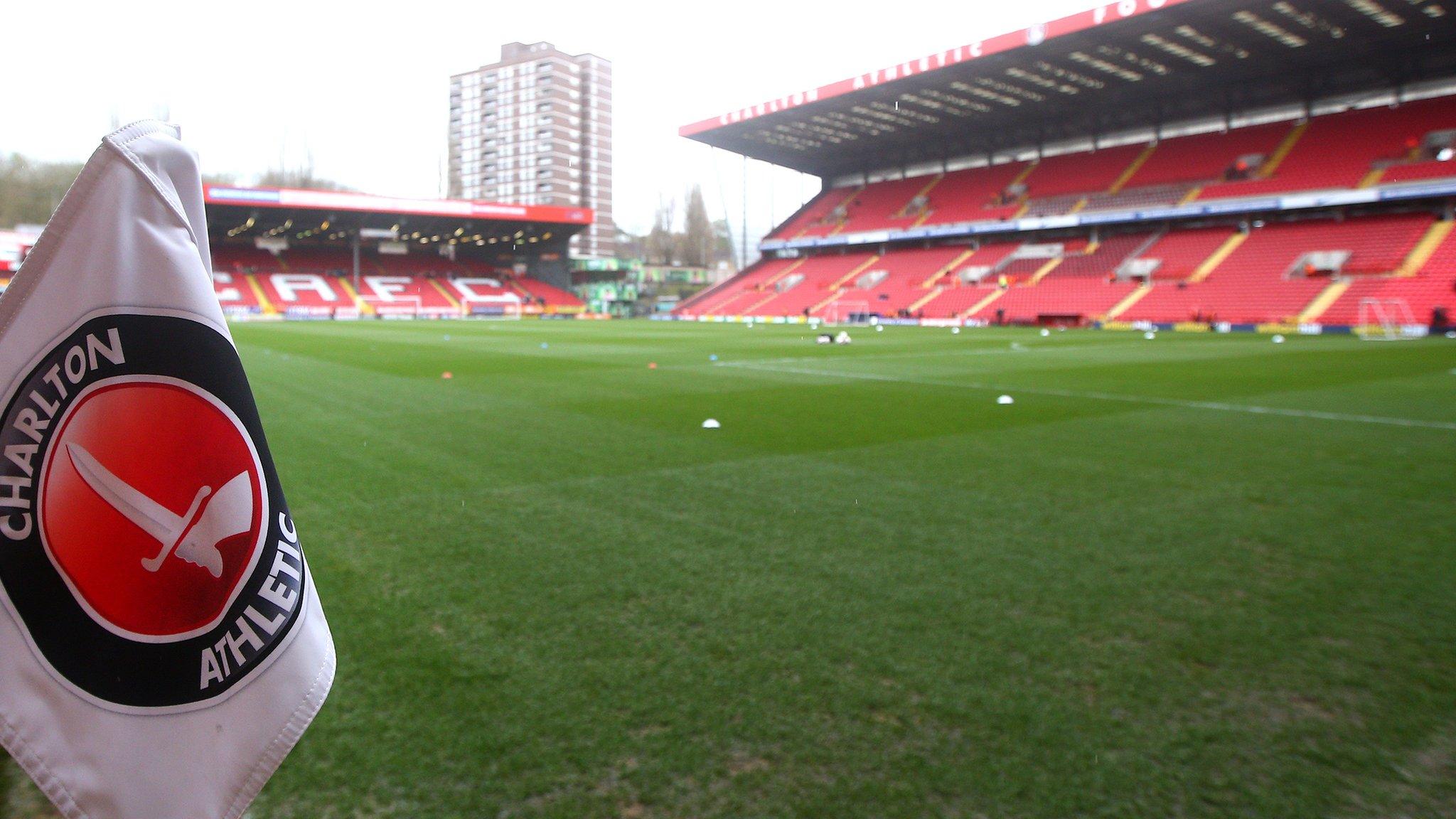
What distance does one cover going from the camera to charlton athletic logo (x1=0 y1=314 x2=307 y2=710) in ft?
2.69

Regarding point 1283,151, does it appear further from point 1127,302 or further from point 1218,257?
point 1127,302

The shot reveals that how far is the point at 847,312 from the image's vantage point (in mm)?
37188

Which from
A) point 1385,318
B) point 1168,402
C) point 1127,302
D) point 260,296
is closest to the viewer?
point 1168,402

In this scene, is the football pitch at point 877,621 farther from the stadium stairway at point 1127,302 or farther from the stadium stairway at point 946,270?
the stadium stairway at point 946,270

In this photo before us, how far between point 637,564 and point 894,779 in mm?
1542

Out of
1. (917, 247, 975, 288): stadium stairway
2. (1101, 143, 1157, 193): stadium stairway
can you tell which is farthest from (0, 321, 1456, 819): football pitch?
(1101, 143, 1157, 193): stadium stairway

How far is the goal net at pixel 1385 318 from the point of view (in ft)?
70.8

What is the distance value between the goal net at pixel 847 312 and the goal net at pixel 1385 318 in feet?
57.1

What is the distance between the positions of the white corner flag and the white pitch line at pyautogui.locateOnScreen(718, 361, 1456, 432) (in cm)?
820

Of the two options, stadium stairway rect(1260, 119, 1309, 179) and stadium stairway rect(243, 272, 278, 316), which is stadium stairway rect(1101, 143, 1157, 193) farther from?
stadium stairway rect(243, 272, 278, 316)

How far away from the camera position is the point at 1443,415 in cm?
711

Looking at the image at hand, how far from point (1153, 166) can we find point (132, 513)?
3967 centimetres

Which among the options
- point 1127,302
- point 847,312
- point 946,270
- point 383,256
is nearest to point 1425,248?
point 1127,302

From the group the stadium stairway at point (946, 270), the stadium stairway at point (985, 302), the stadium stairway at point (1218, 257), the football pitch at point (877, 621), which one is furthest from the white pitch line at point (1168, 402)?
the stadium stairway at point (946, 270)
